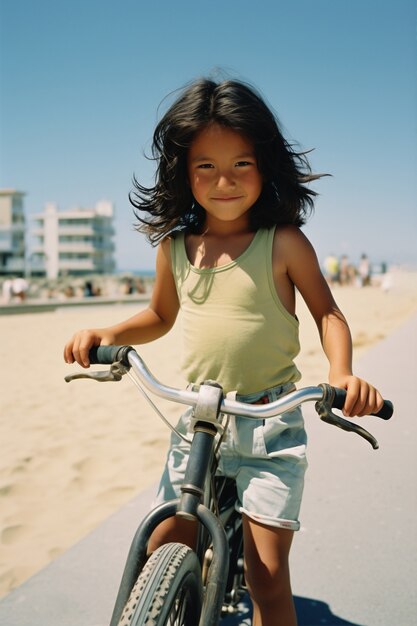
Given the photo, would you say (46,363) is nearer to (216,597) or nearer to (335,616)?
(335,616)

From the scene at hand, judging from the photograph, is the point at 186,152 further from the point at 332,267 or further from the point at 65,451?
the point at 332,267

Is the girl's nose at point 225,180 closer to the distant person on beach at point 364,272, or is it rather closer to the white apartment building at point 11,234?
the distant person on beach at point 364,272

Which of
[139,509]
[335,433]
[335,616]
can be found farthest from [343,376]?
[335,433]

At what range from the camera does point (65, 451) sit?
5.01 metres

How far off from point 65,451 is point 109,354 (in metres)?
3.50

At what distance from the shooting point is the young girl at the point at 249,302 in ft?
5.99

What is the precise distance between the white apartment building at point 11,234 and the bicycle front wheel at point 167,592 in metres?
90.6

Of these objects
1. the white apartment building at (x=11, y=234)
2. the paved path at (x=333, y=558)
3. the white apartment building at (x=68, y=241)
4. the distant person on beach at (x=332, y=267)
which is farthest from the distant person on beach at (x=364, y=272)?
the white apartment building at (x=68, y=241)

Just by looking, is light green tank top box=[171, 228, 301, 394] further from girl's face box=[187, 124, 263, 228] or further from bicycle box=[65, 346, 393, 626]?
bicycle box=[65, 346, 393, 626]

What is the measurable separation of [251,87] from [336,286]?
111 ft

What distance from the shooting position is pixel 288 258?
1.96 metres

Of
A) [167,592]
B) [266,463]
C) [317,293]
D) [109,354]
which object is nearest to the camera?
[167,592]

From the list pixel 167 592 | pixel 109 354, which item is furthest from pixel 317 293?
pixel 167 592

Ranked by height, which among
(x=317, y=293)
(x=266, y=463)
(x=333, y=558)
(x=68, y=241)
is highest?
(x=317, y=293)
